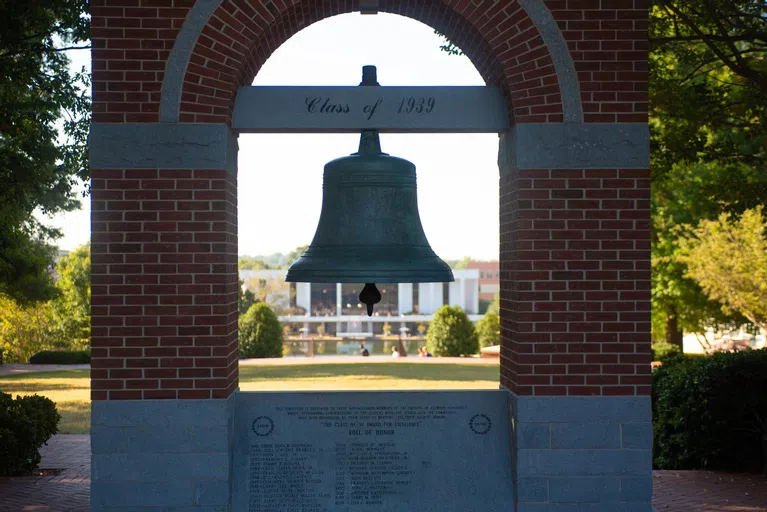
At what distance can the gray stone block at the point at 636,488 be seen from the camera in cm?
554

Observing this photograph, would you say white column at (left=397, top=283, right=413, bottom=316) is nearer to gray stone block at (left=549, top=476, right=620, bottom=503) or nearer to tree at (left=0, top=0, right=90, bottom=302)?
tree at (left=0, top=0, right=90, bottom=302)

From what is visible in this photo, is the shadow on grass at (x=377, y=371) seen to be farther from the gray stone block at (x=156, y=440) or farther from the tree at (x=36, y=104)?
the gray stone block at (x=156, y=440)

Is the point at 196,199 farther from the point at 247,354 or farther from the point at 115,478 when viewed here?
the point at 247,354

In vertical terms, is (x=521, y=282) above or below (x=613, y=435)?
above

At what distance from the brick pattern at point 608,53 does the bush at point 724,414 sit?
4.72 meters

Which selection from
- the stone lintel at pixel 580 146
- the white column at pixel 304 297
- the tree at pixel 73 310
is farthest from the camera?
the white column at pixel 304 297

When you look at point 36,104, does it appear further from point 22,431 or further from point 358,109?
point 358,109

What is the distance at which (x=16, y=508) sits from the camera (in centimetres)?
722

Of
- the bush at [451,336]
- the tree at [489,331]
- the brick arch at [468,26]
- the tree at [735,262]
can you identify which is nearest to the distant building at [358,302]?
the tree at [489,331]

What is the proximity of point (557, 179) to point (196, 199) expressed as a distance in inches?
99.8

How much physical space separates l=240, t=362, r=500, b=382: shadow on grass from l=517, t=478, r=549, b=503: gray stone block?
40.9 ft

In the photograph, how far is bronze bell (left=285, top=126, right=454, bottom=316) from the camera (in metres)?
5.20

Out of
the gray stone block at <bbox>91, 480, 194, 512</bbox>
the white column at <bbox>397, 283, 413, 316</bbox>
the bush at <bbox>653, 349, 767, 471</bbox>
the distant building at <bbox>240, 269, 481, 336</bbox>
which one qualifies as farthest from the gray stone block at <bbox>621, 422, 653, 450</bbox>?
the white column at <bbox>397, 283, 413, 316</bbox>

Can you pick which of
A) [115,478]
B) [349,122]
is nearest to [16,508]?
[115,478]
